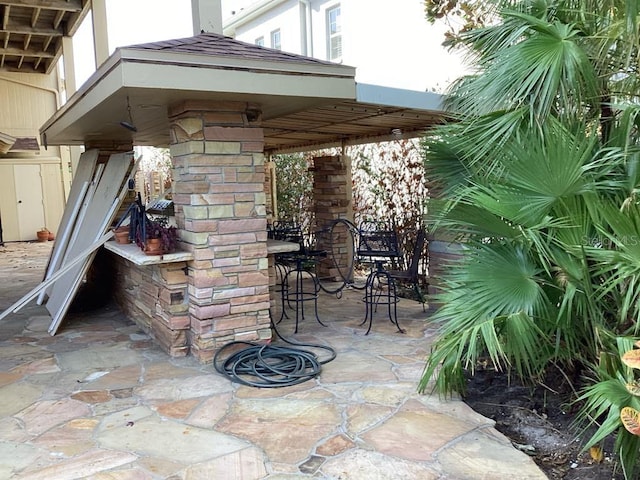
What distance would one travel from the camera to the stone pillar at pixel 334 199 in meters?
A: 7.10

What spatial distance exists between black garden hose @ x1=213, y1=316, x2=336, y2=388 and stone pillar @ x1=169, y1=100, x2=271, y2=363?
11cm

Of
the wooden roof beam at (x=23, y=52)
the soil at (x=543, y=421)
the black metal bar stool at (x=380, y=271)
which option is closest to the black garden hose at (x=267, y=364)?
the black metal bar stool at (x=380, y=271)

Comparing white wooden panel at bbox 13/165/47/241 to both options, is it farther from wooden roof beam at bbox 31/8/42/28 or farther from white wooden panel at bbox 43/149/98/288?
white wooden panel at bbox 43/149/98/288

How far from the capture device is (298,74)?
3619 millimetres

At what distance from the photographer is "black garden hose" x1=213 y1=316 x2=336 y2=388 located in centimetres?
351

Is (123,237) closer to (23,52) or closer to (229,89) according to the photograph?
(229,89)

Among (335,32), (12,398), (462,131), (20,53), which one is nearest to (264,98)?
(462,131)

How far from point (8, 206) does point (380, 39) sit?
9.81 meters

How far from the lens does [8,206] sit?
13109mm

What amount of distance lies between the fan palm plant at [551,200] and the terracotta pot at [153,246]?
1955 millimetres

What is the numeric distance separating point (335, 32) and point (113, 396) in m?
9.35

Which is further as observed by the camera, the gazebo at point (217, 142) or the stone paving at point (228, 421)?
the gazebo at point (217, 142)

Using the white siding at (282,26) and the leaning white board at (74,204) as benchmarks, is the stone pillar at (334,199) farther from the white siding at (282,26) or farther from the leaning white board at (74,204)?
the white siding at (282,26)

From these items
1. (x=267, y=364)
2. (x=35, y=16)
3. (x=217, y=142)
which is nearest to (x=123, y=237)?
(x=217, y=142)
